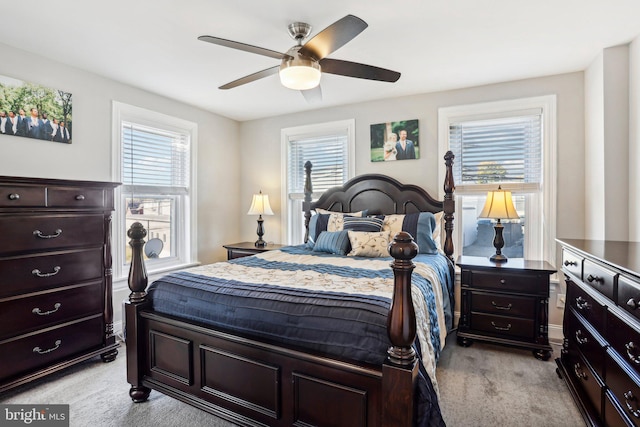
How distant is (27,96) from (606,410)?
4252mm

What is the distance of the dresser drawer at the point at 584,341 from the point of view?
1644 mm

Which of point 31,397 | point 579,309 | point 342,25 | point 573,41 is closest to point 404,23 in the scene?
point 342,25

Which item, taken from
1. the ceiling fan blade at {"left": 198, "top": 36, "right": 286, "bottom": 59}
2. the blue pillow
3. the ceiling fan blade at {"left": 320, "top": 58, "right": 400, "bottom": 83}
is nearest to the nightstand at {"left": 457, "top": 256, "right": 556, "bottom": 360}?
the blue pillow

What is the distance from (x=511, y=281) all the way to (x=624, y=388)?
1420mm

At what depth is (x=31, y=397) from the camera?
7.04 ft

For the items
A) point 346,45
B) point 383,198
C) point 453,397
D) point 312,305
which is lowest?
point 453,397

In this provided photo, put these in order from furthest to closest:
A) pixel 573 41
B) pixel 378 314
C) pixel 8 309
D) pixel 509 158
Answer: pixel 509 158 → pixel 573 41 → pixel 8 309 → pixel 378 314

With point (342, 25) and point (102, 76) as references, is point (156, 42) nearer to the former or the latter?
point (102, 76)

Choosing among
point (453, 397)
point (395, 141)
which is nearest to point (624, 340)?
point (453, 397)

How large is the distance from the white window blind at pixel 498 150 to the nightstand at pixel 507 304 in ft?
2.92

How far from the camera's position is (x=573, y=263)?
207 cm

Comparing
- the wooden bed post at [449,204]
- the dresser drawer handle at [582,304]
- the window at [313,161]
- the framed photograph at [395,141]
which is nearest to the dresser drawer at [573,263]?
the dresser drawer handle at [582,304]

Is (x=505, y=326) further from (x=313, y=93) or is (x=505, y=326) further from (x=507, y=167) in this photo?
(x=313, y=93)

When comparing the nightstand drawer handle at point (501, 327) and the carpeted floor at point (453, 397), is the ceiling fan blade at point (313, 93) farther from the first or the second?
the nightstand drawer handle at point (501, 327)
